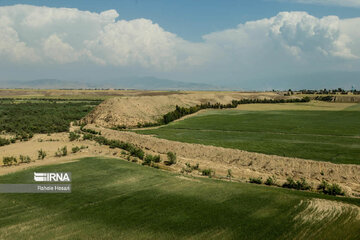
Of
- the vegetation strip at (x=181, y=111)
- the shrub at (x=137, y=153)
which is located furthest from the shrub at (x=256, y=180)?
the vegetation strip at (x=181, y=111)

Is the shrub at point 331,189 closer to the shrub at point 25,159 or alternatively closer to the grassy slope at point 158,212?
the grassy slope at point 158,212

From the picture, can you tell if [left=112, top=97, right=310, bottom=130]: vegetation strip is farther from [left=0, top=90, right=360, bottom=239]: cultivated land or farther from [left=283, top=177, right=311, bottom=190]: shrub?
[left=283, top=177, right=311, bottom=190]: shrub

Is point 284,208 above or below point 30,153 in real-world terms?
above

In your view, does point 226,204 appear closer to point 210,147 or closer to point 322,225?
point 322,225

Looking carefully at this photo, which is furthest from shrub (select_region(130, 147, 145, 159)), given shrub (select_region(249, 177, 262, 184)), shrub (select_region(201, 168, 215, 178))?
shrub (select_region(249, 177, 262, 184))

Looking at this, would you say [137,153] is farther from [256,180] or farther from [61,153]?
[256,180]

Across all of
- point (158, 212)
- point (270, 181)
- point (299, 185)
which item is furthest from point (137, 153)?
point (299, 185)

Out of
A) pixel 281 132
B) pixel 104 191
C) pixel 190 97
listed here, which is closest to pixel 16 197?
pixel 104 191
